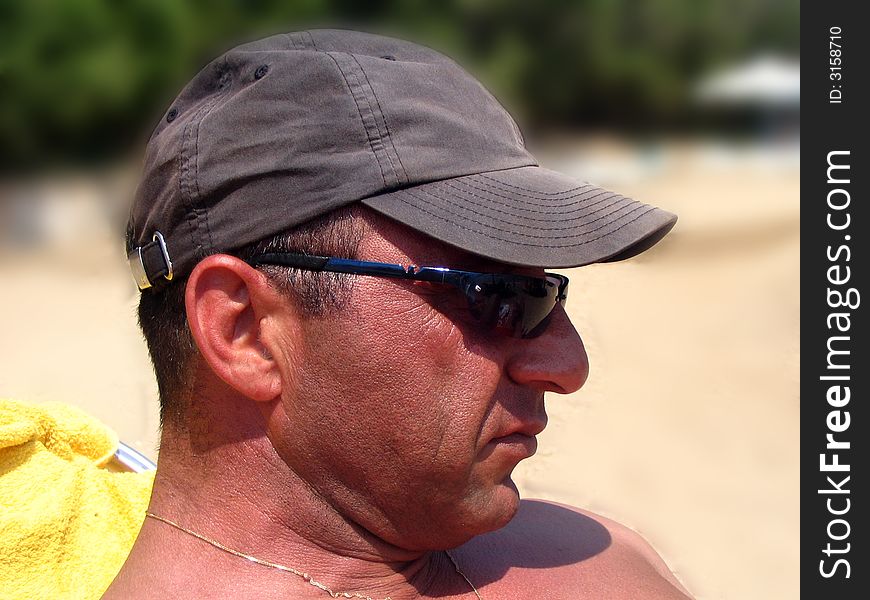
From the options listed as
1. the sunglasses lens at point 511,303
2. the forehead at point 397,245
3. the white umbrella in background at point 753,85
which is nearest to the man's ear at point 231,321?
the forehead at point 397,245

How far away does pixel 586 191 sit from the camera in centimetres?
104

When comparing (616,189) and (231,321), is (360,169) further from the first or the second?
(616,189)

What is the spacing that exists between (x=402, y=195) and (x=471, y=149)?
0.11 meters

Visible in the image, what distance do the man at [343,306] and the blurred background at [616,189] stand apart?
465mm

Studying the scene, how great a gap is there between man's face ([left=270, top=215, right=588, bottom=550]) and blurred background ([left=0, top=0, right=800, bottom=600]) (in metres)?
0.57

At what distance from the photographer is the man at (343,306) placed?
0.95 meters

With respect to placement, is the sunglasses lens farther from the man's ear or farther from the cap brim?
the man's ear

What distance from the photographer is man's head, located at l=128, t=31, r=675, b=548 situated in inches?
37.4

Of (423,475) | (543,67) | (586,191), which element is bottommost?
(423,475)

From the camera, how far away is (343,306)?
96cm

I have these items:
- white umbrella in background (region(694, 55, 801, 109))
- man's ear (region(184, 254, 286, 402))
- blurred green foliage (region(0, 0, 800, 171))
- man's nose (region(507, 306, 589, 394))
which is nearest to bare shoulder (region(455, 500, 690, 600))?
man's nose (region(507, 306, 589, 394))

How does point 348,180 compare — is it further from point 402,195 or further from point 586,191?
point 586,191

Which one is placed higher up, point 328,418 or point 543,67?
point 543,67

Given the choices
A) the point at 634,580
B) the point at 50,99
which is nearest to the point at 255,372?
the point at 634,580
